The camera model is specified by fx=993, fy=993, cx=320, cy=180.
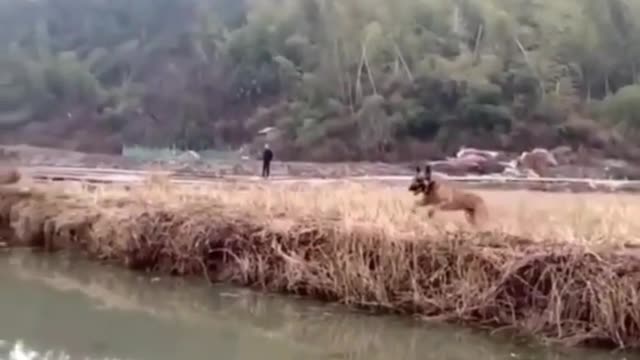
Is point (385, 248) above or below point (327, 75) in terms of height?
below

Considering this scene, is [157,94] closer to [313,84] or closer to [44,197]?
[313,84]

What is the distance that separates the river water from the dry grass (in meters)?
0.32

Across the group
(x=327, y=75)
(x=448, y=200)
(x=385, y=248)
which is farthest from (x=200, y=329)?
(x=327, y=75)

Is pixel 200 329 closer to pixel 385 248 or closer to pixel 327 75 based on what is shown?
pixel 385 248

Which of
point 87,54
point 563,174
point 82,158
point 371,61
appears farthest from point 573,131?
point 87,54

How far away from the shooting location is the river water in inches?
389

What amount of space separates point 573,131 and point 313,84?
10.9m

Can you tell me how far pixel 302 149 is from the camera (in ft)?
123

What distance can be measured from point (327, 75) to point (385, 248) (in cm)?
2952

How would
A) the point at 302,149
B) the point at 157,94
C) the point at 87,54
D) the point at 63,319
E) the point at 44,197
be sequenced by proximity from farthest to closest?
the point at 87,54 → the point at 157,94 → the point at 302,149 → the point at 44,197 → the point at 63,319

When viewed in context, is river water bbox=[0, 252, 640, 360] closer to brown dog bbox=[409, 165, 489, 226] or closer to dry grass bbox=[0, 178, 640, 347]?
dry grass bbox=[0, 178, 640, 347]

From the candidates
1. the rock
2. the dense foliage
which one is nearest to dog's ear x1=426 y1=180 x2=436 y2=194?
the rock

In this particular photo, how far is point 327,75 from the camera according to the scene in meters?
40.6

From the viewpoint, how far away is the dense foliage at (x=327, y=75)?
35.7 metres
